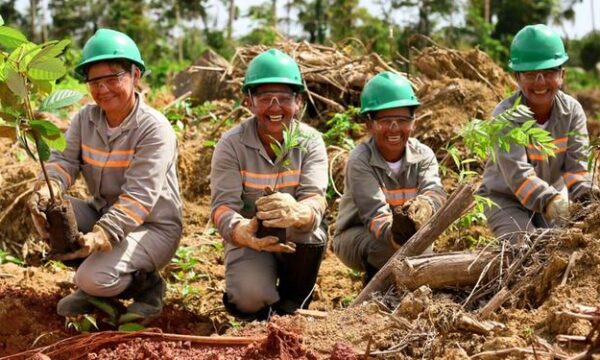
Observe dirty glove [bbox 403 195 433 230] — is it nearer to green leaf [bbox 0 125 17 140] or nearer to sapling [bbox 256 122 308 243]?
sapling [bbox 256 122 308 243]

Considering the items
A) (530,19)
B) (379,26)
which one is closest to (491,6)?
(530,19)

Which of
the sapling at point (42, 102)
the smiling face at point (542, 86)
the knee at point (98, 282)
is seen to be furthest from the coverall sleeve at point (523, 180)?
the sapling at point (42, 102)

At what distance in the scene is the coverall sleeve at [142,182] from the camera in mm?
3715

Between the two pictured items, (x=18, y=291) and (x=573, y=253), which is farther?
(x=18, y=291)

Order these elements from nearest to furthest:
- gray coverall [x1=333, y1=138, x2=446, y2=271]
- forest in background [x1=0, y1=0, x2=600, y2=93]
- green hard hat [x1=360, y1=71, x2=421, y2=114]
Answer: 1. gray coverall [x1=333, y1=138, x2=446, y2=271]
2. green hard hat [x1=360, y1=71, x2=421, y2=114]
3. forest in background [x1=0, y1=0, x2=600, y2=93]

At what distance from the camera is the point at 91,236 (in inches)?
142

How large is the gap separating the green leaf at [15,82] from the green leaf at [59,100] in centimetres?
15

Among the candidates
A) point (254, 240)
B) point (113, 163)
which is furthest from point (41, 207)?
point (254, 240)

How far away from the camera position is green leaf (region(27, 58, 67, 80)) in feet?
10.4

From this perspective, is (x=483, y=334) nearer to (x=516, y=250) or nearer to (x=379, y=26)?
(x=516, y=250)

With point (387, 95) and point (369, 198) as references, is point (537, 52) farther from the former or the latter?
point (369, 198)

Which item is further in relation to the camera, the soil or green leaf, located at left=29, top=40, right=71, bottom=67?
green leaf, located at left=29, top=40, right=71, bottom=67

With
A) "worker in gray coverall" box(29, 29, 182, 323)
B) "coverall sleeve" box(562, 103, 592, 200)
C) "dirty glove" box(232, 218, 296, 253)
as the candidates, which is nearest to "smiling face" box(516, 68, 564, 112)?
"coverall sleeve" box(562, 103, 592, 200)

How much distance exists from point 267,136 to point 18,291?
1.56 meters
